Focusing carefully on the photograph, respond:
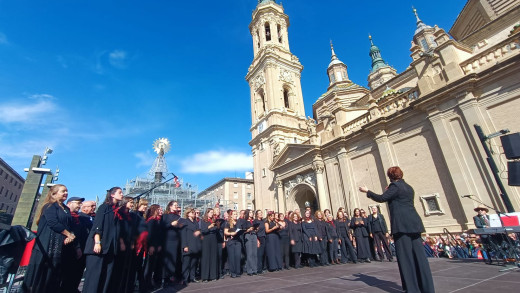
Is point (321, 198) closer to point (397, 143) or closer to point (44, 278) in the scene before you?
point (397, 143)

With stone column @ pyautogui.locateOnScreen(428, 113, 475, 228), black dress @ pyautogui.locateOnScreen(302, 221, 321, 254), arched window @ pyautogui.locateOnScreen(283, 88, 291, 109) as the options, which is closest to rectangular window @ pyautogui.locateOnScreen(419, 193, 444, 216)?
stone column @ pyautogui.locateOnScreen(428, 113, 475, 228)

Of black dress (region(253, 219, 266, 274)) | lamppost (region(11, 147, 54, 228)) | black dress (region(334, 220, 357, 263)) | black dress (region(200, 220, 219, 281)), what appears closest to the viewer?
black dress (region(200, 220, 219, 281))

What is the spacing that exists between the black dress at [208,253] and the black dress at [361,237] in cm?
550

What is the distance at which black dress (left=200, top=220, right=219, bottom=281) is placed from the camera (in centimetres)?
666

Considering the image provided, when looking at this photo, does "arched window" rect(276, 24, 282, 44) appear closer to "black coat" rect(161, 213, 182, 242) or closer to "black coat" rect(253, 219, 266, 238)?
"black coat" rect(253, 219, 266, 238)

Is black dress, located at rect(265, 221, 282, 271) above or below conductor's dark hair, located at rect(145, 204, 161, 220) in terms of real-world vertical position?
below

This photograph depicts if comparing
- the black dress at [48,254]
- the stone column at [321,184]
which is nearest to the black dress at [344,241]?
the stone column at [321,184]

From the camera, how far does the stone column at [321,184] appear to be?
58.1 ft

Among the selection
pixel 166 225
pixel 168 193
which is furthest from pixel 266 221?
pixel 168 193

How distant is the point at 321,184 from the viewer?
59.2 ft

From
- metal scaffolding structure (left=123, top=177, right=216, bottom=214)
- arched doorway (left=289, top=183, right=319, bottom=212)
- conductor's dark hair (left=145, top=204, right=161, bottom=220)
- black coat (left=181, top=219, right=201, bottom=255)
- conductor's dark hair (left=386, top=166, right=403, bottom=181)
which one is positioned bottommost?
black coat (left=181, top=219, right=201, bottom=255)

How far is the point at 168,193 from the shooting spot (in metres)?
40.6

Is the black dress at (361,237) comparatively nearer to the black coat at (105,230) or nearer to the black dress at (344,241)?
the black dress at (344,241)

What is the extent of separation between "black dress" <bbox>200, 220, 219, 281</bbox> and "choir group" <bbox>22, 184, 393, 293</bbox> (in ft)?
0.08
